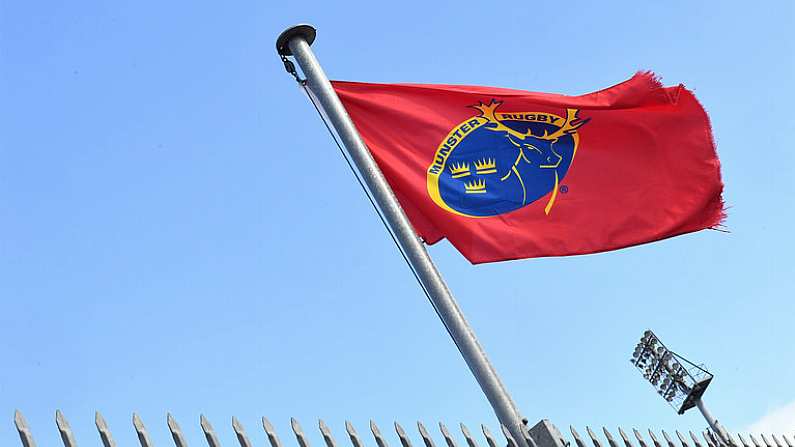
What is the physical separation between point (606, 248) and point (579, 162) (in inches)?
36.2

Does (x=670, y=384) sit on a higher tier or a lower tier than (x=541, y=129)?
lower

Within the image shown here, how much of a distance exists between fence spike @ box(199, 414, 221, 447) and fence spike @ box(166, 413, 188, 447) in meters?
0.14

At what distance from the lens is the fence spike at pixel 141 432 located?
4574mm

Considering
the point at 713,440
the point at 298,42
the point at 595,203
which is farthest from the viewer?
the point at 595,203

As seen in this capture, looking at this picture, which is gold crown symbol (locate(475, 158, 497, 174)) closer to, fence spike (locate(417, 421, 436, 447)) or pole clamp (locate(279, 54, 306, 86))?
pole clamp (locate(279, 54, 306, 86))

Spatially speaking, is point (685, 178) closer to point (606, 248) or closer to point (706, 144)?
point (706, 144)

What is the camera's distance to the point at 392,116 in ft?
28.0

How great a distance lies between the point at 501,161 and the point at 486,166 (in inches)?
6.9

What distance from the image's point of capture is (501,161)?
28.4 feet

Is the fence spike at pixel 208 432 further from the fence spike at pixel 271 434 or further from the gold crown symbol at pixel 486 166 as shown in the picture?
the gold crown symbol at pixel 486 166

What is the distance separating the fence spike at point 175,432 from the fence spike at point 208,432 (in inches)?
5.5

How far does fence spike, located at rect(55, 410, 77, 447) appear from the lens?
4.36 metres

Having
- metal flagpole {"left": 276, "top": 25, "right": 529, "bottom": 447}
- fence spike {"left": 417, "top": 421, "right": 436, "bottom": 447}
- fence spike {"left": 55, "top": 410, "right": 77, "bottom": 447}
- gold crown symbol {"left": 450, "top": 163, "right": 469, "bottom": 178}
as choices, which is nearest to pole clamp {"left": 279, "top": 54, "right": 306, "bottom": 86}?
metal flagpole {"left": 276, "top": 25, "right": 529, "bottom": 447}

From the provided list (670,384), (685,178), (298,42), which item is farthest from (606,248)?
(670,384)
